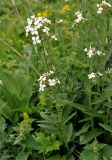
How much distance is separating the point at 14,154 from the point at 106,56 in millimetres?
1062

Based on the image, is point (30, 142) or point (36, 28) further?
point (30, 142)

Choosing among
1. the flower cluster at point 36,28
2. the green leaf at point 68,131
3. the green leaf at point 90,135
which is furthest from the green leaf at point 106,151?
the flower cluster at point 36,28

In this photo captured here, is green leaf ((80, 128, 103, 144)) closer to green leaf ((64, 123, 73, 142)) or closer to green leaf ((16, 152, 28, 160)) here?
green leaf ((64, 123, 73, 142))

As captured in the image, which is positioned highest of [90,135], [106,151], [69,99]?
[69,99]

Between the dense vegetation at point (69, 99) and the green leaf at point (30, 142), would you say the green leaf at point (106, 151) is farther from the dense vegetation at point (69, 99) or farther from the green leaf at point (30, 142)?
the green leaf at point (30, 142)

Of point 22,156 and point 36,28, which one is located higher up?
point 36,28

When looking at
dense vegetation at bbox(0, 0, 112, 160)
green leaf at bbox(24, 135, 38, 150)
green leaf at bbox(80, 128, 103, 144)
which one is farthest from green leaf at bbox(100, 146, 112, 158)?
green leaf at bbox(24, 135, 38, 150)

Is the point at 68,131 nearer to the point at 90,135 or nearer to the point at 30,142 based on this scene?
the point at 90,135

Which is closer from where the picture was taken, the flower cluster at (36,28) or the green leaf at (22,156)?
the flower cluster at (36,28)

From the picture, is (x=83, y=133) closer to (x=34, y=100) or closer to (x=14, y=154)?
(x=14, y=154)

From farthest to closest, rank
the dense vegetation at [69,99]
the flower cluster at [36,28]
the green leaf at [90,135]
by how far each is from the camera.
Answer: the green leaf at [90,135] → the dense vegetation at [69,99] → the flower cluster at [36,28]

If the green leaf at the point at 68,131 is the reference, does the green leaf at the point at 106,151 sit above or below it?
below

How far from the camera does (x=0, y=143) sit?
3457mm

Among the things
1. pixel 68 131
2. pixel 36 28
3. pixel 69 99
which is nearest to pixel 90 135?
pixel 68 131
